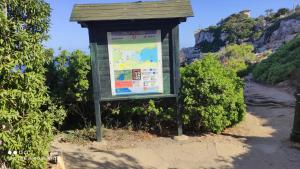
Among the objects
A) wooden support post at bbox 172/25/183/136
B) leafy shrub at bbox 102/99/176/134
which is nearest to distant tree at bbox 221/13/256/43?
leafy shrub at bbox 102/99/176/134

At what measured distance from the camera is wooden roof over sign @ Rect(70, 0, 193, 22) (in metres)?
7.02

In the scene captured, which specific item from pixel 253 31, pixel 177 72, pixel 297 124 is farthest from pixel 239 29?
pixel 177 72

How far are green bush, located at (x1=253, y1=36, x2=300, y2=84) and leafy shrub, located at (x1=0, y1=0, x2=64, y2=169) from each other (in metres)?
13.6

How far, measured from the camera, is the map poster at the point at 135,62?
290 inches

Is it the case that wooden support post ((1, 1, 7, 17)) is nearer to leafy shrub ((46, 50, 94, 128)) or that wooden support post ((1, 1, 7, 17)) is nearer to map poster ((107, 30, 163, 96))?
map poster ((107, 30, 163, 96))

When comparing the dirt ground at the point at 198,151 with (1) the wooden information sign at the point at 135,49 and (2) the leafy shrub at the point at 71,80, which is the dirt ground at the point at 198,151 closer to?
(1) the wooden information sign at the point at 135,49

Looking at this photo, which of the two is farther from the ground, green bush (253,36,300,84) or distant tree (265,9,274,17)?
distant tree (265,9,274,17)

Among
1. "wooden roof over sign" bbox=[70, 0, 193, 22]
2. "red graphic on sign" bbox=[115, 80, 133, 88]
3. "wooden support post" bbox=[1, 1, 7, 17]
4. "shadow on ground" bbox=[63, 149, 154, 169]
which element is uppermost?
A: "wooden roof over sign" bbox=[70, 0, 193, 22]

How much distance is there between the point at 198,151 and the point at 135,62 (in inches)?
84.9

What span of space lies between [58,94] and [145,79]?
191 cm

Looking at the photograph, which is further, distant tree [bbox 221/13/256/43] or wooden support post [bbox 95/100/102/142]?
distant tree [bbox 221/13/256/43]

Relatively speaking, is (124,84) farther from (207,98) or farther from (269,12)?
(269,12)

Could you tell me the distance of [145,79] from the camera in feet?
24.8

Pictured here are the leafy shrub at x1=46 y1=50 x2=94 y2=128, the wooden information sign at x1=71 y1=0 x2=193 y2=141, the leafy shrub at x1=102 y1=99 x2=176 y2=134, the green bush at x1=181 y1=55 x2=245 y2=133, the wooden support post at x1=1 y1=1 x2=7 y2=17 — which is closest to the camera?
the wooden support post at x1=1 y1=1 x2=7 y2=17
